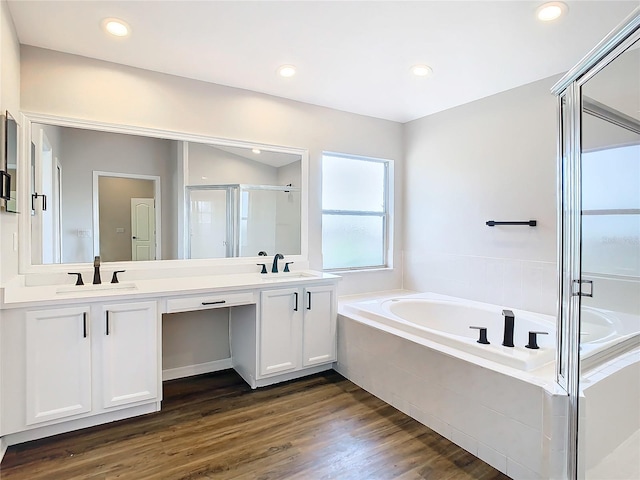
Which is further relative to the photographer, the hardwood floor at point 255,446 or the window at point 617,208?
the window at point 617,208

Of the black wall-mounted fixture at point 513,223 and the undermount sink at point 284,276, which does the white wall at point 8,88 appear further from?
the black wall-mounted fixture at point 513,223

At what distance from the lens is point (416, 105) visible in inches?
137

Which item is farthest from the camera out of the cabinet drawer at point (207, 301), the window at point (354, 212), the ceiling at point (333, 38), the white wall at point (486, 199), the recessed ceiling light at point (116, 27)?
the window at point (354, 212)

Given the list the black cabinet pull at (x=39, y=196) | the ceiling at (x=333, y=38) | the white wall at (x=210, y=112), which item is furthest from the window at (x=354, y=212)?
the black cabinet pull at (x=39, y=196)

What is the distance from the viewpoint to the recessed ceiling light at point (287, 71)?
2676 millimetres

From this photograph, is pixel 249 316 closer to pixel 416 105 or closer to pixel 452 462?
pixel 452 462

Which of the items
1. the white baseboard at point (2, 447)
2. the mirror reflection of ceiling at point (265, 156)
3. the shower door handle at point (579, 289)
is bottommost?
the white baseboard at point (2, 447)

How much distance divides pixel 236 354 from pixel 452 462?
6.02ft

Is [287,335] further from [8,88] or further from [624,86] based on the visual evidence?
[624,86]

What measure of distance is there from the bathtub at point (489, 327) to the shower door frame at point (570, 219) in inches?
3.8

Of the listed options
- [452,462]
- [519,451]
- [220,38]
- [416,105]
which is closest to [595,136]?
[416,105]

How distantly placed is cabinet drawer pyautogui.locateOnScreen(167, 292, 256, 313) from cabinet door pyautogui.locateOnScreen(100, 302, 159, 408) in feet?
0.42

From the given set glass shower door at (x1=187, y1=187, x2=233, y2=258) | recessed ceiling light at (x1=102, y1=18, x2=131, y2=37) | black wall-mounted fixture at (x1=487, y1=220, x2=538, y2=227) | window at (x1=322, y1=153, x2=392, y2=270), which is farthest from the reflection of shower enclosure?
black wall-mounted fixture at (x1=487, y1=220, x2=538, y2=227)

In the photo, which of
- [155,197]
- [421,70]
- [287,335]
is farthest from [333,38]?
[287,335]
